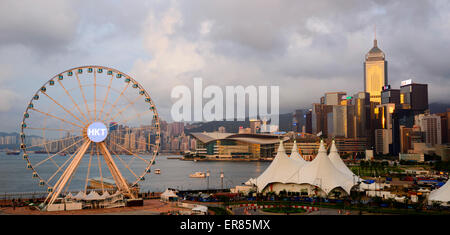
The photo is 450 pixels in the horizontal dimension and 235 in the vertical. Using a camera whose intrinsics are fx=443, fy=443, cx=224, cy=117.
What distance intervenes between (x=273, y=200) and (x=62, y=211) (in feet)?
63.0

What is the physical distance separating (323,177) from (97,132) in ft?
71.8

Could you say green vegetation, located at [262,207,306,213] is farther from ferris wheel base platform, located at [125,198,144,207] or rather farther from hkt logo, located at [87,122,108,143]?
hkt logo, located at [87,122,108,143]

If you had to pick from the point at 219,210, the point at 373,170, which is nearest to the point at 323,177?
the point at 219,210

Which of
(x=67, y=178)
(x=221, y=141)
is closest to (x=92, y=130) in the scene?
(x=67, y=178)

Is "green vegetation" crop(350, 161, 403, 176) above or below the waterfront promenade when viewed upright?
below

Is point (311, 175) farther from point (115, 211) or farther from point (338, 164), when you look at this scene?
point (115, 211)

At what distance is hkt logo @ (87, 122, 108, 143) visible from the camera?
121 feet

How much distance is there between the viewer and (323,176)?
4369cm

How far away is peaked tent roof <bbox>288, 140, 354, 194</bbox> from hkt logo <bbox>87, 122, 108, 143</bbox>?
1925 centimetres

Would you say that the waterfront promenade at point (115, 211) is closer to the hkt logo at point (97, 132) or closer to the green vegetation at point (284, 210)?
the hkt logo at point (97, 132)

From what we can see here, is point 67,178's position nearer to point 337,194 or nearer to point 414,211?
point 337,194

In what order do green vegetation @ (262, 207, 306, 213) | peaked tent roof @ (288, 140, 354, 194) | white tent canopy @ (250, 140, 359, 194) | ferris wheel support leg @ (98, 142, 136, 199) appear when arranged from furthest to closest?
white tent canopy @ (250, 140, 359, 194), peaked tent roof @ (288, 140, 354, 194), ferris wheel support leg @ (98, 142, 136, 199), green vegetation @ (262, 207, 306, 213)

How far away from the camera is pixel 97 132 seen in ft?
122

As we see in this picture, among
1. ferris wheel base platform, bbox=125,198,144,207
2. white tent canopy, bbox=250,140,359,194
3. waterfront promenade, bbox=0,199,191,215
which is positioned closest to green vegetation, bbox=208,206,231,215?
waterfront promenade, bbox=0,199,191,215
